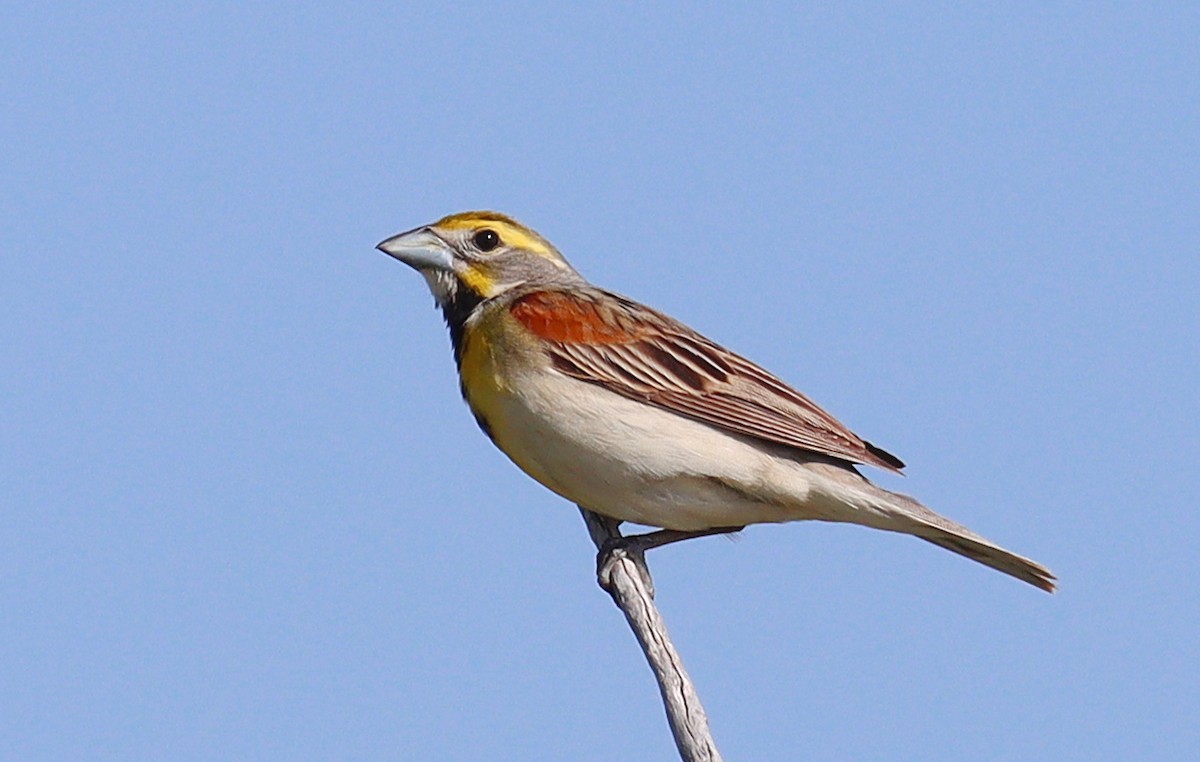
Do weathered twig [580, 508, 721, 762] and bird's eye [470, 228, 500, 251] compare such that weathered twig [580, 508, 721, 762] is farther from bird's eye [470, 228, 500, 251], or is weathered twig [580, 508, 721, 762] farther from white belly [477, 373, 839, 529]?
bird's eye [470, 228, 500, 251]

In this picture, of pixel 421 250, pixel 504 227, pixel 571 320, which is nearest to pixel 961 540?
pixel 571 320

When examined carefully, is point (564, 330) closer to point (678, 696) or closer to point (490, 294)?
point (490, 294)

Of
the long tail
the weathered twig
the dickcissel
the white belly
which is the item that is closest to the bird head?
the dickcissel

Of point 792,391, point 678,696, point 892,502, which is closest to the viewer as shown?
point 678,696

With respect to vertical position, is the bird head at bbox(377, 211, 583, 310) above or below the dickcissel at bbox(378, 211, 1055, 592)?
above

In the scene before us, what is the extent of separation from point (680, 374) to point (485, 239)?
160cm

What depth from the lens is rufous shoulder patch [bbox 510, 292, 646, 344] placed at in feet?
29.9

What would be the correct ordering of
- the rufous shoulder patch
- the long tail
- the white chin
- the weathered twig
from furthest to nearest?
the white chin → the rufous shoulder patch → the long tail → the weathered twig

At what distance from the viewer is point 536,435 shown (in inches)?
346

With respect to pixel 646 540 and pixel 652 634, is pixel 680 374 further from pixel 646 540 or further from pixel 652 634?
pixel 652 634

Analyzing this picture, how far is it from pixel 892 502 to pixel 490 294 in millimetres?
2752

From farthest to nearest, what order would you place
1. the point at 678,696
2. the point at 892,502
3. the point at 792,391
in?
the point at 792,391 < the point at 892,502 < the point at 678,696

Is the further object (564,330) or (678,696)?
(564,330)

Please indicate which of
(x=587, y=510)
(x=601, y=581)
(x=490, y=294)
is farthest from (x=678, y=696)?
(x=490, y=294)
